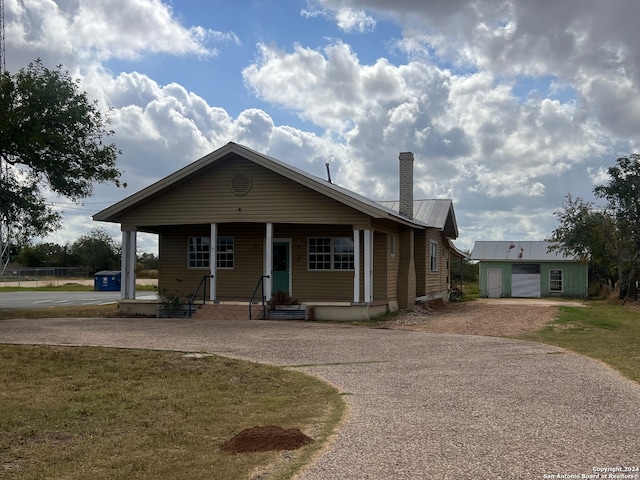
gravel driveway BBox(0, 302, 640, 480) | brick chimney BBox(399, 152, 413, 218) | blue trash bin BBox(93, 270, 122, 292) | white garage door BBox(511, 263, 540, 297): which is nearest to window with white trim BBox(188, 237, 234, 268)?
brick chimney BBox(399, 152, 413, 218)

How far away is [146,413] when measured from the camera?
7066 millimetres

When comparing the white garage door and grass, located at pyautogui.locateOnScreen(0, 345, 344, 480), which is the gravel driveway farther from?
the white garage door

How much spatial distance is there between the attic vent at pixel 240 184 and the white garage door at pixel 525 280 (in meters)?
21.5

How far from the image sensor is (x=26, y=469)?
17.0 ft

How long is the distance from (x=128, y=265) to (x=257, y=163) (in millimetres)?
5408

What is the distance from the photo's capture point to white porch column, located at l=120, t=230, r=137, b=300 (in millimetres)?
20328

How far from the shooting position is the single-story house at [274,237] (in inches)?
727

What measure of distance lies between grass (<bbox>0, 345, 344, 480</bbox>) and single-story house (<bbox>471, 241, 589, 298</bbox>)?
91.1ft

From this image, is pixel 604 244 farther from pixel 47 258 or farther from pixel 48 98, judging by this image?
pixel 47 258

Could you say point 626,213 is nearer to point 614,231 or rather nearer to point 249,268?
point 614,231

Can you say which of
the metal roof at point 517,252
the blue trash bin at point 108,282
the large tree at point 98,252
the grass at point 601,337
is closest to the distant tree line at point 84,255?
the large tree at point 98,252

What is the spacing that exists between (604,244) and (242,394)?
27969mm

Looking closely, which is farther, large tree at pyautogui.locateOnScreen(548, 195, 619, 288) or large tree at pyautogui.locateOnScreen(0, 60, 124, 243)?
large tree at pyautogui.locateOnScreen(548, 195, 619, 288)

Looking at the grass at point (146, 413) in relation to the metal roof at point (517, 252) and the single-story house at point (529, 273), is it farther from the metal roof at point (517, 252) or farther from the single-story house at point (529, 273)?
the metal roof at point (517, 252)
